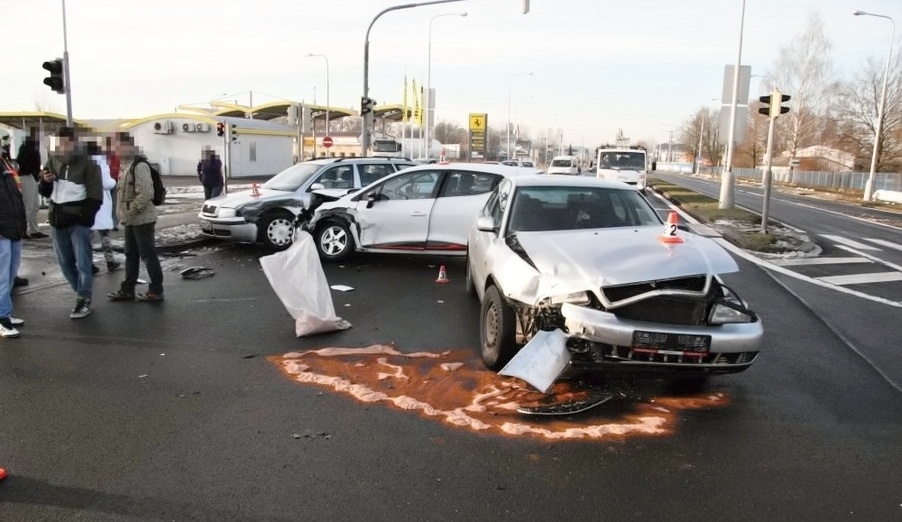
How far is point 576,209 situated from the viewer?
249 inches

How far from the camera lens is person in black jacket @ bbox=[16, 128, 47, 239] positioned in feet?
31.5

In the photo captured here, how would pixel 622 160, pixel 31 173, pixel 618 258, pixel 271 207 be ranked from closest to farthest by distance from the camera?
1. pixel 618 258
2. pixel 31 173
3. pixel 271 207
4. pixel 622 160

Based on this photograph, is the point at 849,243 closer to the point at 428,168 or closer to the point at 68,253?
the point at 428,168

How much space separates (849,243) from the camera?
14680 millimetres

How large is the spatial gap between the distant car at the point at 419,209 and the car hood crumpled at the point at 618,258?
14.2 feet

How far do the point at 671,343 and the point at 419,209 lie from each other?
20.0 ft

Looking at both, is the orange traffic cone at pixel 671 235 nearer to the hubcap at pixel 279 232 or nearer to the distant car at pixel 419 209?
the distant car at pixel 419 209

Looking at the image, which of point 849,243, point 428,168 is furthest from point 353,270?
point 849,243

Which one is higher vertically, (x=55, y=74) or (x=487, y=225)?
(x=55, y=74)

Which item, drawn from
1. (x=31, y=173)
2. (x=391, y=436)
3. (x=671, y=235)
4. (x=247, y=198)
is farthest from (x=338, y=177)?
(x=391, y=436)

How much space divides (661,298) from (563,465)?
1.42 metres

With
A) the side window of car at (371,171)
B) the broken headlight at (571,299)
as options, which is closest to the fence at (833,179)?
the side window of car at (371,171)

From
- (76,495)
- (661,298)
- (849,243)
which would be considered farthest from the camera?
(849,243)

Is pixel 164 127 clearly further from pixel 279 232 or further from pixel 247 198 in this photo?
pixel 279 232
